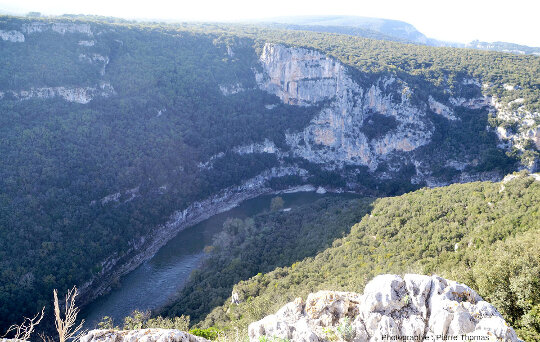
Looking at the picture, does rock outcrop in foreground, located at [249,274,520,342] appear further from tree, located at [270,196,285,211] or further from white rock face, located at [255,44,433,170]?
white rock face, located at [255,44,433,170]

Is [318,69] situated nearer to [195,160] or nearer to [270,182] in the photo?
[270,182]

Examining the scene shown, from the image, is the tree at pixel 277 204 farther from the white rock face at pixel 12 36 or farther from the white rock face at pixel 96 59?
the white rock face at pixel 12 36

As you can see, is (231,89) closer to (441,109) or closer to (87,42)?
(87,42)

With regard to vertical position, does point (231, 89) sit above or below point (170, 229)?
above

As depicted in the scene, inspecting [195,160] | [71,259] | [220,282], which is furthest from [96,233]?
[195,160]

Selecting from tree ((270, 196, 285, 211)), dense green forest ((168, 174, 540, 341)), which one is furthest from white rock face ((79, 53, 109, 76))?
dense green forest ((168, 174, 540, 341))

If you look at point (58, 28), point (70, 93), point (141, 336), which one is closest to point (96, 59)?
point (58, 28)

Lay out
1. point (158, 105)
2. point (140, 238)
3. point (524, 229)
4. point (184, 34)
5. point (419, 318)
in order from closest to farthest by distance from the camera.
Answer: point (419, 318), point (524, 229), point (140, 238), point (158, 105), point (184, 34)
